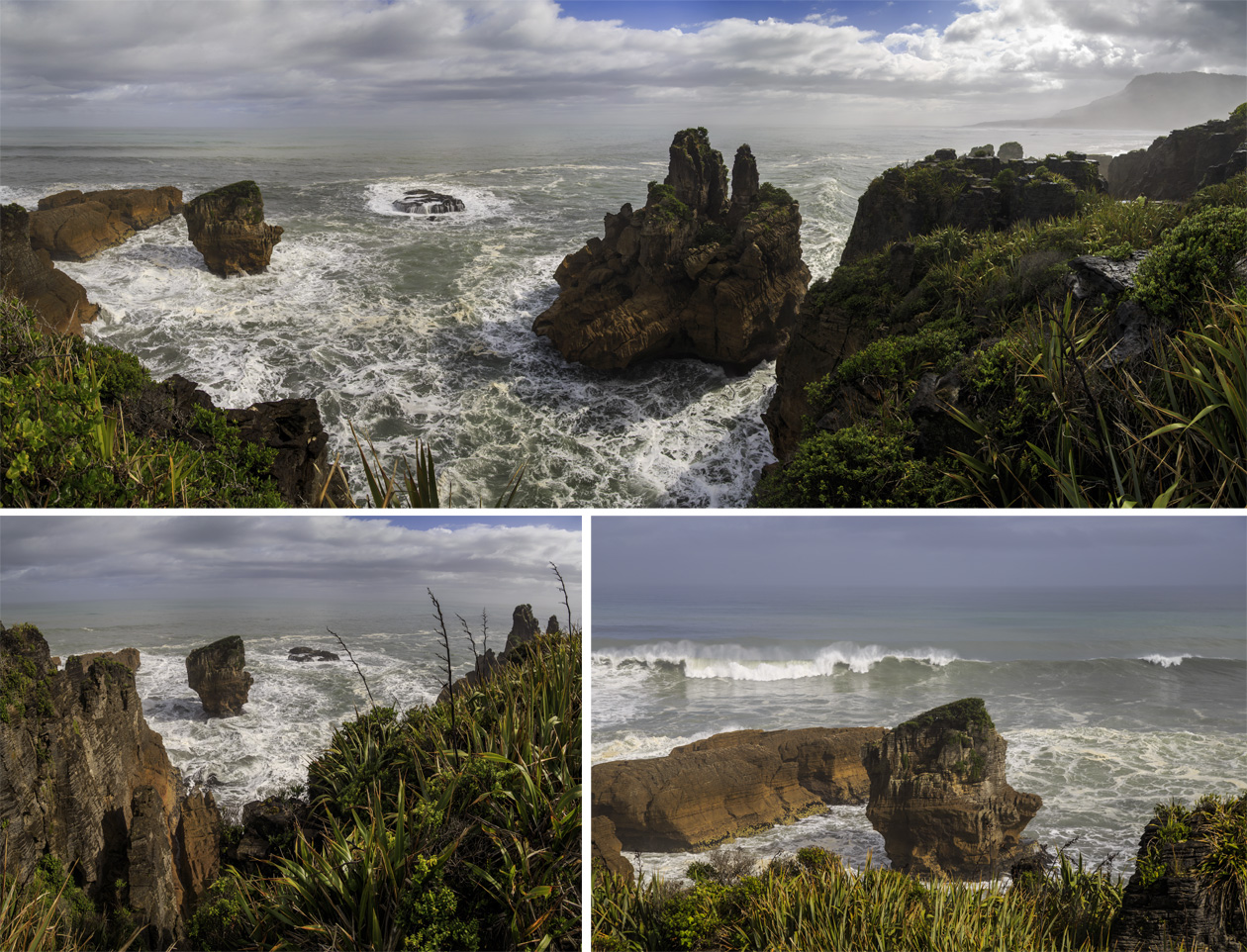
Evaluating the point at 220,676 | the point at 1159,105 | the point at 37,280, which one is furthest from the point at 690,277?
the point at 220,676

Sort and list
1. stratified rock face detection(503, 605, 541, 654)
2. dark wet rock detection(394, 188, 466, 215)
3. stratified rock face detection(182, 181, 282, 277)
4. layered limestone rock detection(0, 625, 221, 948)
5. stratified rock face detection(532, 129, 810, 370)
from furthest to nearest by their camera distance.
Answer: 1. stratified rock face detection(532, 129, 810, 370)
2. dark wet rock detection(394, 188, 466, 215)
3. stratified rock face detection(182, 181, 282, 277)
4. stratified rock face detection(503, 605, 541, 654)
5. layered limestone rock detection(0, 625, 221, 948)

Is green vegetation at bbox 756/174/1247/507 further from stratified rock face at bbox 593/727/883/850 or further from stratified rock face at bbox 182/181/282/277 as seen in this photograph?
stratified rock face at bbox 182/181/282/277

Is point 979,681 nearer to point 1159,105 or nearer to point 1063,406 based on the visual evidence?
point 1063,406

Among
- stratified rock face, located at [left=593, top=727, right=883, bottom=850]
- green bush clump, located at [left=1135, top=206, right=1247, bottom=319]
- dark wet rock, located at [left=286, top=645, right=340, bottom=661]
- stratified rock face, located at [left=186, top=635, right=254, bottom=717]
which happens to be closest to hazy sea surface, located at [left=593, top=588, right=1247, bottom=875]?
stratified rock face, located at [left=593, top=727, right=883, bottom=850]

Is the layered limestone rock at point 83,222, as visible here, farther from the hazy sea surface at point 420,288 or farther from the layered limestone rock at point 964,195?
the layered limestone rock at point 964,195

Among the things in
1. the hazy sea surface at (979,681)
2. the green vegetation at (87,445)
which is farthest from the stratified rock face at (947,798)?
the green vegetation at (87,445)

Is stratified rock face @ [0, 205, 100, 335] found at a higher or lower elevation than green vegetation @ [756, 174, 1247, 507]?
higher

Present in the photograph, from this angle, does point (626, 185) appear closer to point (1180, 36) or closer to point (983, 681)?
point (1180, 36)
